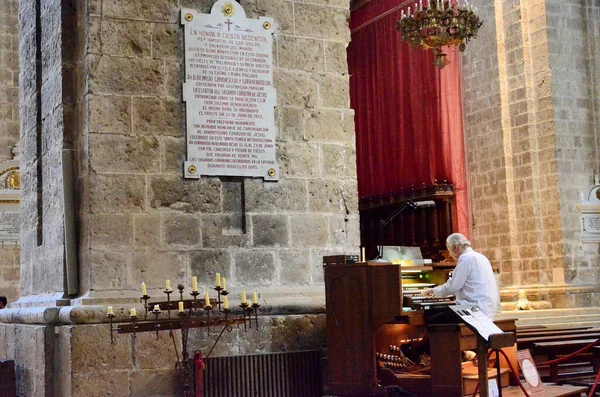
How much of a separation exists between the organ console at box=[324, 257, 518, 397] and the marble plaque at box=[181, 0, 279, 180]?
0.93 m

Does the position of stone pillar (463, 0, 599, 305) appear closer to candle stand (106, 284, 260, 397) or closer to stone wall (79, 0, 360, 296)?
stone wall (79, 0, 360, 296)

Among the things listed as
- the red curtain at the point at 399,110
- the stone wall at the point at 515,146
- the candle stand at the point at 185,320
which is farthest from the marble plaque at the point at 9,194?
the stone wall at the point at 515,146

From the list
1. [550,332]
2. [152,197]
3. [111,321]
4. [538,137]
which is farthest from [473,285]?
[538,137]

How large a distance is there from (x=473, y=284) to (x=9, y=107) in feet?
21.9

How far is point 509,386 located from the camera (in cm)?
586

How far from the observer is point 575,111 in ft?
37.9

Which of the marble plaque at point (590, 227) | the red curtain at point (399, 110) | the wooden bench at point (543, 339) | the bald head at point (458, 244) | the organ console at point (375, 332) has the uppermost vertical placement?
the red curtain at point (399, 110)

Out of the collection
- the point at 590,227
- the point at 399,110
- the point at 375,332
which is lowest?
the point at 375,332

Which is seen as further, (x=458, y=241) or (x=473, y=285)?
(x=458, y=241)

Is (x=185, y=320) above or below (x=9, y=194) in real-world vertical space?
below

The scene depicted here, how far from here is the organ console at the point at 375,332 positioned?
16.8 ft

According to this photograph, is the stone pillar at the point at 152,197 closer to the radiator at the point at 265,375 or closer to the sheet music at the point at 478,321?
the radiator at the point at 265,375

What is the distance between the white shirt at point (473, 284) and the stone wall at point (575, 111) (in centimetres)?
561

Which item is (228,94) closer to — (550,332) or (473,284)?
Result: (473,284)
